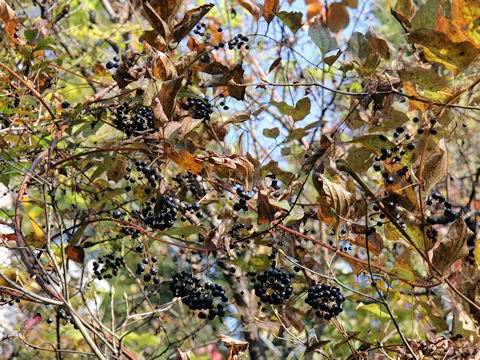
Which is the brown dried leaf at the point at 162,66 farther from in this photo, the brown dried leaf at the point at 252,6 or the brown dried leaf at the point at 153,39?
the brown dried leaf at the point at 252,6

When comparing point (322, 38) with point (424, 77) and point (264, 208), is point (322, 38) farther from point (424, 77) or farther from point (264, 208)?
point (264, 208)

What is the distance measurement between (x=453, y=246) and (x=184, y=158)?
0.74 meters

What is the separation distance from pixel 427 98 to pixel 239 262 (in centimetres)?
102

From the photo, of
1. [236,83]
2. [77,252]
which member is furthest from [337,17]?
[77,252]

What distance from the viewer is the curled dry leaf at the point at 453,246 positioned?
1.32 meters

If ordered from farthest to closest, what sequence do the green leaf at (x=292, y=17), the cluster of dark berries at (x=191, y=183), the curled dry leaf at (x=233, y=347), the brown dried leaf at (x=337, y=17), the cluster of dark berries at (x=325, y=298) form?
the brown dried leaf at (x=337, y=17)
the cluster of dark berries at (x=191, y=183)
the green leaf at (x=292, y=17)
the cluster of dark berries at (x=325, y=298)
the curled dry leaf at (x=233, y=347)

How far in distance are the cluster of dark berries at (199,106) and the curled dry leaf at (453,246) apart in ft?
2.69

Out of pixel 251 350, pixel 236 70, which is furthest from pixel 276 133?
pixel 251 350

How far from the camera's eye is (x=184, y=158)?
137 centimetres

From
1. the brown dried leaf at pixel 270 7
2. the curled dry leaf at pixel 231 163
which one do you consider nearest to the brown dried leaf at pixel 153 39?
the brown dried leaf at pixel 270 7

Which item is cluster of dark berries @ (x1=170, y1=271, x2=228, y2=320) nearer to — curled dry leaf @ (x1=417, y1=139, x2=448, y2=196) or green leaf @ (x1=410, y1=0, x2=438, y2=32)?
curled dry leaf @ (x1=417, y1=139, x2=448, y2=196)

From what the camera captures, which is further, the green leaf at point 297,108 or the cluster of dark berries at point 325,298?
the green leaf at point 297,108

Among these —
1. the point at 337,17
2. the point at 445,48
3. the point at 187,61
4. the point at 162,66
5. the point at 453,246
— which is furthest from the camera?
the point at 337,17

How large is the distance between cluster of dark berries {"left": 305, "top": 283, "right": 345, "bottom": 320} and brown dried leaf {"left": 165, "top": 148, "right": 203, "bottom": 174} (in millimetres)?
524
